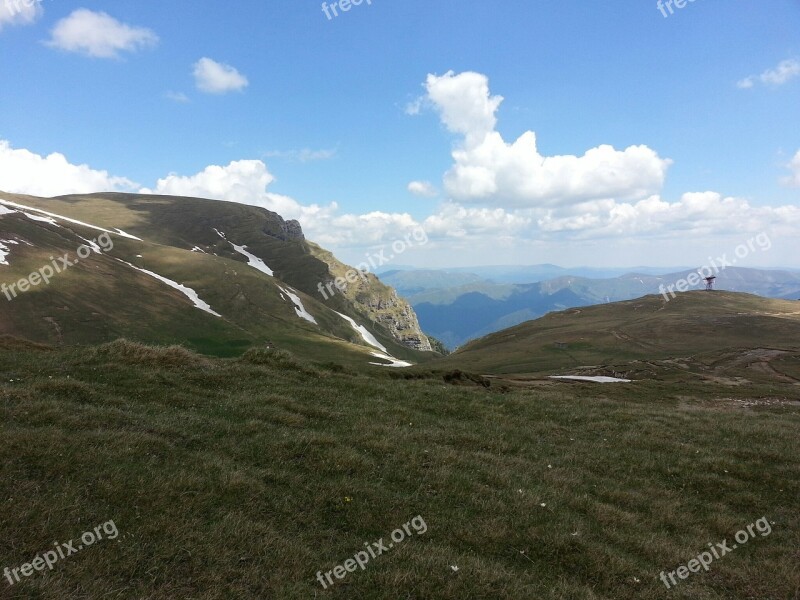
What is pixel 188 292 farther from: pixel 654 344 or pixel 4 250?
pixel 654 344

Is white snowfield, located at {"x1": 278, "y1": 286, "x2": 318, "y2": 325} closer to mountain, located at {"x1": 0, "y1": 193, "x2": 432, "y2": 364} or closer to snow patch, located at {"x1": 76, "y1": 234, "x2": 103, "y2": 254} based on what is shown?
mountain, located at {"x1": 0, "y1": 193, "x2": 432, "y2": 364}

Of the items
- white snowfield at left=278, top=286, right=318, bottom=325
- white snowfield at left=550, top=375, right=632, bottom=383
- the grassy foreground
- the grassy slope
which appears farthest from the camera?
white snowfield at left=278, top=286, right=318, bottom=325

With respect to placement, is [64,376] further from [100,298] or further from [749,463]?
[100,298]

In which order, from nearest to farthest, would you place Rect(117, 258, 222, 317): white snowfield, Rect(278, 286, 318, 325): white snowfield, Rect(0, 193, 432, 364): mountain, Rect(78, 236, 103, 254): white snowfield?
Rect(0, 193, 432, 364): mountain < Rect(117, 258, 222, 317): white snowfield < Rect(78, 236, 103, 254): white snowfield < Rect(278, 286, 318, 325): white snowfield

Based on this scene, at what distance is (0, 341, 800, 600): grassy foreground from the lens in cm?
728

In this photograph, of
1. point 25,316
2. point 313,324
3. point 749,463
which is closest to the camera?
point 749,463

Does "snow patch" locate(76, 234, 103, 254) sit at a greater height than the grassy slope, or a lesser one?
greater

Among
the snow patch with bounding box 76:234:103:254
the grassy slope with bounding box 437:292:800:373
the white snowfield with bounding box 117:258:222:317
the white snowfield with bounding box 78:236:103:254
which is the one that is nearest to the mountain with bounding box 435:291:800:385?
the grassy slope with bounding box 437:292:800:373

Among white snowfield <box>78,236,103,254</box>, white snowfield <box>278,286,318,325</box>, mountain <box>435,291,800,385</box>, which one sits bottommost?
mountain <box>435,291,800,385</box>

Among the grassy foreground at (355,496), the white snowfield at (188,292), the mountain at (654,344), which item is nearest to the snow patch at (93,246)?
the white snowfield at (188,292)

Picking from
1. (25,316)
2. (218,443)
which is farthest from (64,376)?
(25,316)

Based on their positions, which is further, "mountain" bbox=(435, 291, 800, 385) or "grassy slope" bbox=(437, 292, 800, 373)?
"grassy slope" bbox=(437, 292, 800, 373)

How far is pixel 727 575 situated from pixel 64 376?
68.4ft

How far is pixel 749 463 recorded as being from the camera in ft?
47.0
